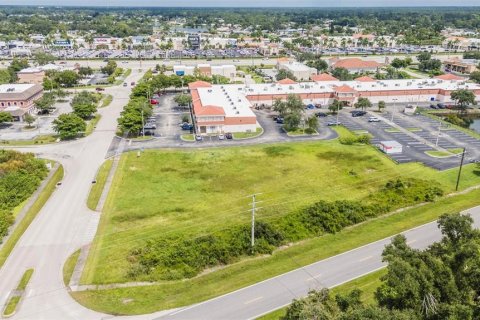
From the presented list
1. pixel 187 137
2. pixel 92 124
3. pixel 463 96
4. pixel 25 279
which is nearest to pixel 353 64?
pixel 463 96

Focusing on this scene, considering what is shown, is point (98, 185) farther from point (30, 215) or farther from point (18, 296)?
point (18, 296)

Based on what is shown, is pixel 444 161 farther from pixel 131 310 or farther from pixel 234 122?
pixel 131 310

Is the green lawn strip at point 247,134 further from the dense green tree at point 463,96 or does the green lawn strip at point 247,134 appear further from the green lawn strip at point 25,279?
the dense green tree at point 463,96

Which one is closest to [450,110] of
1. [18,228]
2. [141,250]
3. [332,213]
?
[332,213]

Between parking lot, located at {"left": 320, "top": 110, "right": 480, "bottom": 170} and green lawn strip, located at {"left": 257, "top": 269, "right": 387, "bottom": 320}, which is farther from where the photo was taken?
parking lot, located at {"left": 320, "top": 110, "right": 480, "bottom": 170}

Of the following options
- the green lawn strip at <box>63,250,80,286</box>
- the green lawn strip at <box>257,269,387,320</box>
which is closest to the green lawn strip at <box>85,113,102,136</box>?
the green lawn strip at <box>63,250,80,286</box>

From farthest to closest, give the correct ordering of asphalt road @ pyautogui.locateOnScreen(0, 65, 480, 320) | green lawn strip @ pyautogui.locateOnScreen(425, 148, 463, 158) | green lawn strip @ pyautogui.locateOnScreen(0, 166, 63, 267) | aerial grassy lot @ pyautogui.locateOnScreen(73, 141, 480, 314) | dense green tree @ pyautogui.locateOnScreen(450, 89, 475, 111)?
dense green tree @ pyautogui.locateOnScreen(450, 89, 475, 111) < green lawn strip @ pyautogui.locateOnScreen(425, 148, 463, 158) < green lawn strip @ pyautogui.locateOnScreen(0, 166, 63, 267) < aerial grassy lot @ pyautogui.locateOnScreen(73, 141, 480, 314) < asphalt road @ pyautogui.locateOnScreen(0, 65, 480, 320)

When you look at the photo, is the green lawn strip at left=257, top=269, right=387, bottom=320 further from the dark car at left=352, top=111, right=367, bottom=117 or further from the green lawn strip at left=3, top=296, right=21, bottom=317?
the dark car at left=352, top=111, right=367, bottom=117
